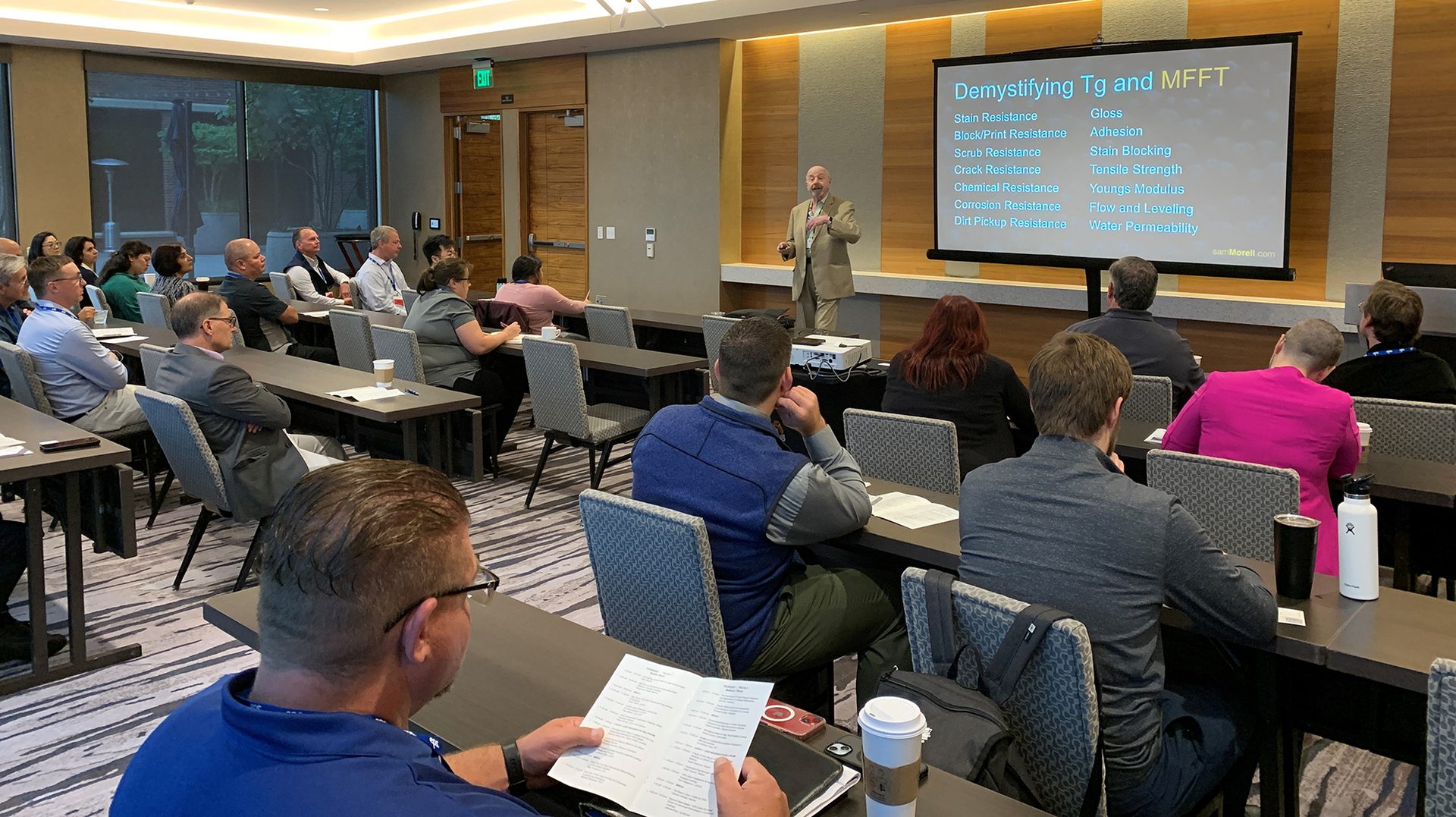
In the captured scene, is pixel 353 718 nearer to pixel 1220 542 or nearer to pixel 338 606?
pixel 338 606

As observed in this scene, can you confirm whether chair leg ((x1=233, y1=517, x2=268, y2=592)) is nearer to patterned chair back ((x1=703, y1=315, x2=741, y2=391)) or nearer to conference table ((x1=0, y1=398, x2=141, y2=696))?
conference table ((x1=0, y1=398, x2=141, y2=696))

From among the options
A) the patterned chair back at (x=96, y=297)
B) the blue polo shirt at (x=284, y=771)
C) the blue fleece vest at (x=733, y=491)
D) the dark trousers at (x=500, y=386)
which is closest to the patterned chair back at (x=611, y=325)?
the dark trousers at (x=500, y=386)

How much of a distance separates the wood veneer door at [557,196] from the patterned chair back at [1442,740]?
1020 centimetres

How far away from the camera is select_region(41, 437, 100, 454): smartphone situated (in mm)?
3658

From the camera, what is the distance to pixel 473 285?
504 inches

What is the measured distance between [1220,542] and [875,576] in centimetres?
97

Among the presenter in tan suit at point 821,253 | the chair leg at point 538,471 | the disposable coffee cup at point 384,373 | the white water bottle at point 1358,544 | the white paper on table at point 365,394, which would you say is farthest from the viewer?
the presenter in tan suit at point 821,253

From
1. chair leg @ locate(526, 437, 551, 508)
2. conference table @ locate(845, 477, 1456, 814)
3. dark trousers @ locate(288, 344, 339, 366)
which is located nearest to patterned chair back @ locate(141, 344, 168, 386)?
chair leg @ locate(526, 437, 551, 508)

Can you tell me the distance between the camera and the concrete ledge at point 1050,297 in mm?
7004

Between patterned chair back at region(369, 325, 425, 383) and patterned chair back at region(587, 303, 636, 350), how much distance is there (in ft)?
3.95

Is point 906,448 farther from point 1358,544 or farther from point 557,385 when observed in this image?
point 557,385

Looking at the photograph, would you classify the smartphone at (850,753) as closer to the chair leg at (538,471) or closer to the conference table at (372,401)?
the conference table at (372,401)

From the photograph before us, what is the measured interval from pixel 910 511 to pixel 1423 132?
17.8 feet

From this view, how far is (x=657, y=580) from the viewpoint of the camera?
8.40ft
